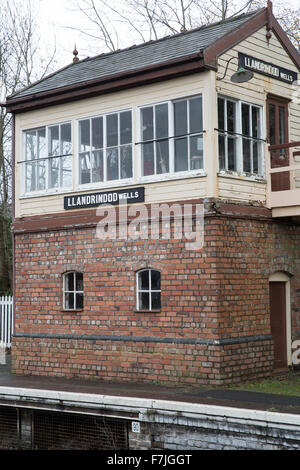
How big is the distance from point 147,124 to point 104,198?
174 centimetres

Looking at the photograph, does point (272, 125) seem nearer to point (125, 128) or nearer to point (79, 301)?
point (125, 128)

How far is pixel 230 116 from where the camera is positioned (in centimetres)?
1303

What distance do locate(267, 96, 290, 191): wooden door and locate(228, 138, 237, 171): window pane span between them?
4.02ft

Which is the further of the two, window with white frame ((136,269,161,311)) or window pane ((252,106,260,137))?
window pane ((252,106,260,137))

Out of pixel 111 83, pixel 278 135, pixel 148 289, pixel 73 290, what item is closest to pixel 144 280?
pixel 148 289

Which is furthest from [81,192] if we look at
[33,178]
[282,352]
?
[282,352]

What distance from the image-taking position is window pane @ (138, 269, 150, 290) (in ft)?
43.5

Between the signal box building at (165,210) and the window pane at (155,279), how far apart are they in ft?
0.08

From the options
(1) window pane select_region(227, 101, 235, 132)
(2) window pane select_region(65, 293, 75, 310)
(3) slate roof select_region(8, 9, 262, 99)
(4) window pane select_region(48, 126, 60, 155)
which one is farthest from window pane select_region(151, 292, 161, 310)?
(3) slate roof select_region(8, 9, 262, 99)

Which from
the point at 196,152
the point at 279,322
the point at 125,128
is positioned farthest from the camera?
the point at 279,322

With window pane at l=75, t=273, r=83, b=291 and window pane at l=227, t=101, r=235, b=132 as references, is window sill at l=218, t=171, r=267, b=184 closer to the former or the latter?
window pane at l=227, t=101, r=235, b=132

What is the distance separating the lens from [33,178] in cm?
1526

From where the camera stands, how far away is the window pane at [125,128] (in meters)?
13.6

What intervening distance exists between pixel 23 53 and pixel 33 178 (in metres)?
12.8
